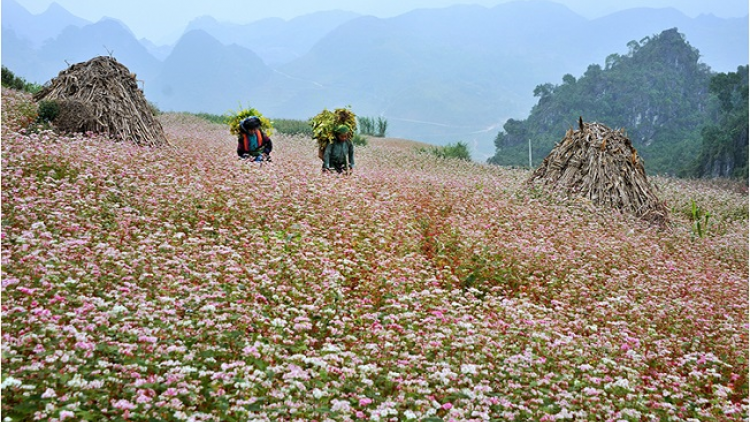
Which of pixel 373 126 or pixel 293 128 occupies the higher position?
pixel 373 126

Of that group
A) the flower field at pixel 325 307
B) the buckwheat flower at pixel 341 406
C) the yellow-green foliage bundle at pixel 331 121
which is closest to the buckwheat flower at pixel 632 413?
the flower field at pixel 325 307

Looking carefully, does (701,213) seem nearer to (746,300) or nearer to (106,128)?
(746,300)

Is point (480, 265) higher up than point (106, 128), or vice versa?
point (106, 128)

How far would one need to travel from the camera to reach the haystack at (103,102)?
12266 mm

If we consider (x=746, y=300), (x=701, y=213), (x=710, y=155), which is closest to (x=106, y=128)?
(x=746, y=300)

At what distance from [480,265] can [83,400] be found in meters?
4.83

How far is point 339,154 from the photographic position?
11086 mm

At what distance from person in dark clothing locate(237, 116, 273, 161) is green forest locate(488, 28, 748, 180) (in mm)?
40489

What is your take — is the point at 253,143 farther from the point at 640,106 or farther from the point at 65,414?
the point at 640,106

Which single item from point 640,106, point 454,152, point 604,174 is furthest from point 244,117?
point 640,106

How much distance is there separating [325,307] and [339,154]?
615 centimetres

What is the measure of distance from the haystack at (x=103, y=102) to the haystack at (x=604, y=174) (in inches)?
331

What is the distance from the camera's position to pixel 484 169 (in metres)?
18.9

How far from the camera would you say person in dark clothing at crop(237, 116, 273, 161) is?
35.8ft
